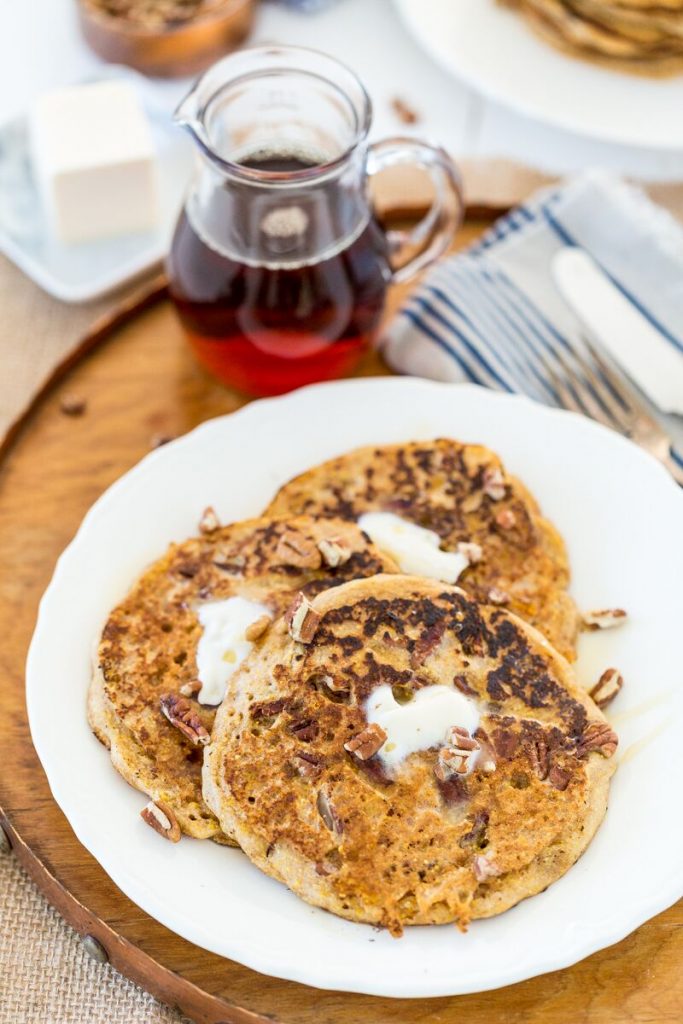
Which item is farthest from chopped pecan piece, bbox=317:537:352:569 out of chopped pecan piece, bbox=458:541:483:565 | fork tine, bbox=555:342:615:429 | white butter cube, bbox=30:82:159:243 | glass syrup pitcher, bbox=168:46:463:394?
white butter cube, bbox=30:82:159:243

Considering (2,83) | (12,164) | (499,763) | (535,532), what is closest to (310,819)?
(499,763)

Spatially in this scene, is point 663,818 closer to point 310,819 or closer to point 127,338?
point 310,819

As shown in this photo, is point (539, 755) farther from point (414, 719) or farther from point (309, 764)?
point (309, 764)

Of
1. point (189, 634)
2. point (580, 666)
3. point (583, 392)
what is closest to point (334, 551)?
point (189, 634)

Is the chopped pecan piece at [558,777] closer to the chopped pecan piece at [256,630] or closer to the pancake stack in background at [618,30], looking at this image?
the chopped pecan piece at [256,630]

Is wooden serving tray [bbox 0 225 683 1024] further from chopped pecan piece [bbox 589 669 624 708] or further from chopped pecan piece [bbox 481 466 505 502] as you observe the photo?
chopped pecan piece [bbox 481 466 505 502]

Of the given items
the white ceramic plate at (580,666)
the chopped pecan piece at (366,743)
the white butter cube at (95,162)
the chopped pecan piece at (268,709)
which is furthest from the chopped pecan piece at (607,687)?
the white butter cube at (95,162)
